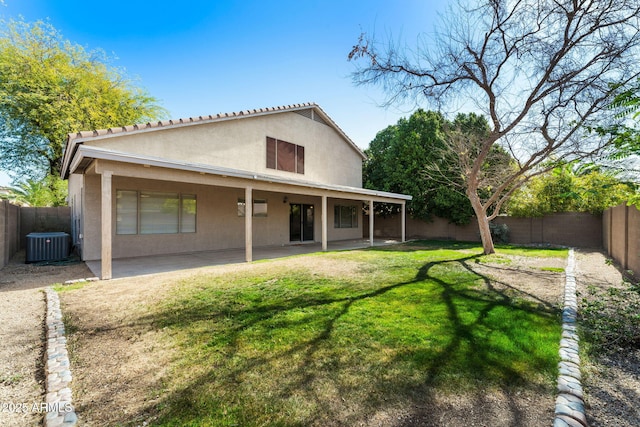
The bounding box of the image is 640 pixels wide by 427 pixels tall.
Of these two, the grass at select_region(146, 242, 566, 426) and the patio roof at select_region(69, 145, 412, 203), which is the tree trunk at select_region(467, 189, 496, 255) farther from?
the grass at select_region(146, 242, 566, 426)

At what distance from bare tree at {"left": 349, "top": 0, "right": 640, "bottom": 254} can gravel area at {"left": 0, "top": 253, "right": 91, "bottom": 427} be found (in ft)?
27.2

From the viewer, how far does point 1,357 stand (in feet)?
10.9

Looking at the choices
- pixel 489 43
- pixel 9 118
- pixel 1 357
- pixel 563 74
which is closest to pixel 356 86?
pixel 489 43

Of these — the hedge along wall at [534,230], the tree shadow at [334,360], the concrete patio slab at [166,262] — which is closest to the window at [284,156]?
the concrete patio slab at [166,262]

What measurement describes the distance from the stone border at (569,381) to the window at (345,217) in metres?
13.0

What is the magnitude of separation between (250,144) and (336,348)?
33.4 feet

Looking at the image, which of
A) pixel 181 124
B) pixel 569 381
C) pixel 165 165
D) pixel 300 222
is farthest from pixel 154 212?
pixel 569 381

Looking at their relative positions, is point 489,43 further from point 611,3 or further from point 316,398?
point 316,398

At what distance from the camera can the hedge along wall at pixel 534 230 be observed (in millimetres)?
14328

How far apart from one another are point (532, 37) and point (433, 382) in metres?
9.50

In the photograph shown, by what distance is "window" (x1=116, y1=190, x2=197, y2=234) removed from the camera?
9656 millimetres

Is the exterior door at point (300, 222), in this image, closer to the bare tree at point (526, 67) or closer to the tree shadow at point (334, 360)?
the bare tree at point (526, 67)

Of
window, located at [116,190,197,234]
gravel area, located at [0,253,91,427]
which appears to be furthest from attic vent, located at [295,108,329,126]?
gravel area, located at [0,253,91,427]

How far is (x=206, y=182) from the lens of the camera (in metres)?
8.33
